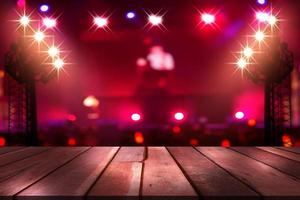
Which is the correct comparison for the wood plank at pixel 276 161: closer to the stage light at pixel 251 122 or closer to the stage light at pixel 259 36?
the stage light at pixel 259 36

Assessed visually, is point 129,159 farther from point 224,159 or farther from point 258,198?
point 258,198

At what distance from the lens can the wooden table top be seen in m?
1.63

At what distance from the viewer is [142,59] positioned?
9594 millimetres

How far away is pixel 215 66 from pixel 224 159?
696cm

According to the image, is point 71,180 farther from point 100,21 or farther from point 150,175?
point 100,21

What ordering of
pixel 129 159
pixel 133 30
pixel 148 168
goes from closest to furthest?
1. pixel 148 168
2. pixel 129 159
3. pixel 133 30

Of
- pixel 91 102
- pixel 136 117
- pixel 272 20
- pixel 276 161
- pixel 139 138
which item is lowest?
pixel 139 138

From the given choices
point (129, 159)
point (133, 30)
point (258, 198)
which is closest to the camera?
point (258, 198)

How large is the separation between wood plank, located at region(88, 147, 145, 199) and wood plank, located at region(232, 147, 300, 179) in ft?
2.58

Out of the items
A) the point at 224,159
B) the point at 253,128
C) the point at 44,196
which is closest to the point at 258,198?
the point at 44,196

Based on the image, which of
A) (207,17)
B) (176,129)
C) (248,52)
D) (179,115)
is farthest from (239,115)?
(248,52)

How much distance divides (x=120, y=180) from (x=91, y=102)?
25.5 ft

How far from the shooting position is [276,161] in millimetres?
2645

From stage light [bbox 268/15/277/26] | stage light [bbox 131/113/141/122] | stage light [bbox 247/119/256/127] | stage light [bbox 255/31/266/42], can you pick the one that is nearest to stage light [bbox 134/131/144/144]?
stage light [bbox 131/113/141/122]
